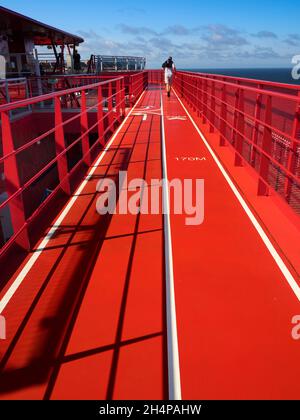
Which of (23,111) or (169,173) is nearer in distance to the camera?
(169,173)

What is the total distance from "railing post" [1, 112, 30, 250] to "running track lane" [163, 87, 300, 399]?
1.54 metres

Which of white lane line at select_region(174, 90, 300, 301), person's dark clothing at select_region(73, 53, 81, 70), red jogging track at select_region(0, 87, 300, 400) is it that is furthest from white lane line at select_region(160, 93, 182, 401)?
person's dark clothing at select_region(73, 53, 81, 70)

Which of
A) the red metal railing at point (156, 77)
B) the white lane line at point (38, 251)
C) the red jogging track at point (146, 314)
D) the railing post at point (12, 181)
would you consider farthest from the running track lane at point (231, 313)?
the red metal railing at point (156, 77)

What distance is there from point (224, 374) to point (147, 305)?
0.82 meters

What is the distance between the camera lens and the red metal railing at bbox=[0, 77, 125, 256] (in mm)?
3275

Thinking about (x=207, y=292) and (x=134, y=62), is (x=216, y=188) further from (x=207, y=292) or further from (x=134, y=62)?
(x=134, y=62)

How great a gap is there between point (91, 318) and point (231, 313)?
1064 mm

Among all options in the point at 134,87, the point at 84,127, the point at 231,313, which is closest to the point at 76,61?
the point at 134,87

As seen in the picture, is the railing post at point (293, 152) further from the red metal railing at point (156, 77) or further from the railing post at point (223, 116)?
the red metal railing at point (156, 77)

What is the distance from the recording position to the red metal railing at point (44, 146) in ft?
10.7

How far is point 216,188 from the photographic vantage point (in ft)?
17.9

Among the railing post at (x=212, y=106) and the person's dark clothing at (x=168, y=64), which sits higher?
the person's dark clothing at (x=168, y=64)
